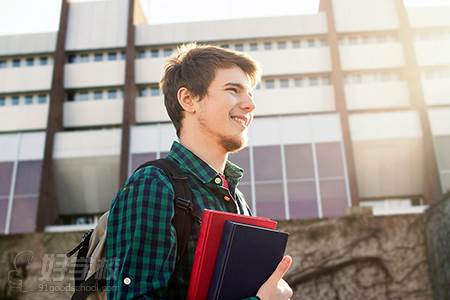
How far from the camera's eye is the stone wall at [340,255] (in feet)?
17.9

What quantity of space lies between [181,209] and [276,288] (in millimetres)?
380

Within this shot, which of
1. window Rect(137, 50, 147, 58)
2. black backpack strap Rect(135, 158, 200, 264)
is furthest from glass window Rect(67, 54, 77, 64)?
black backpack strap Rect(135, 158, 200, 264)

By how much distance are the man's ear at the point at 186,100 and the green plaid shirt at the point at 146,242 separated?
0.36 metres

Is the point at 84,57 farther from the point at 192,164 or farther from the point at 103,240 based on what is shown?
the point at 103,240

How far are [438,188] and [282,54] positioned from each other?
8416mm

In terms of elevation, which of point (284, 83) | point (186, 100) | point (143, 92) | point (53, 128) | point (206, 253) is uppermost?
point (143, 92)

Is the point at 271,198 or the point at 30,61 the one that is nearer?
the point at 271,198

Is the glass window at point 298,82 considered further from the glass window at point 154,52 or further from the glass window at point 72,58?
the glass window at point 72,58

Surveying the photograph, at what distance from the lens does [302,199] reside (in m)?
16.3

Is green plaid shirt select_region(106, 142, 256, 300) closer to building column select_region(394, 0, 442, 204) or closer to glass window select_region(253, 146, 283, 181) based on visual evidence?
glass window select_region(253, 146, 283, 181)

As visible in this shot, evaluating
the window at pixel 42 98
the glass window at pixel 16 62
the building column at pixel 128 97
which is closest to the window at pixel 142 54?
the building column at pixel 128 97

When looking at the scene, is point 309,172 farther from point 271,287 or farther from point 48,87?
point 271,287

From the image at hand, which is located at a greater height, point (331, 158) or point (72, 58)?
point (72, 58)

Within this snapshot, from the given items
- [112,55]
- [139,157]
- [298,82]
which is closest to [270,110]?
[298,82]
